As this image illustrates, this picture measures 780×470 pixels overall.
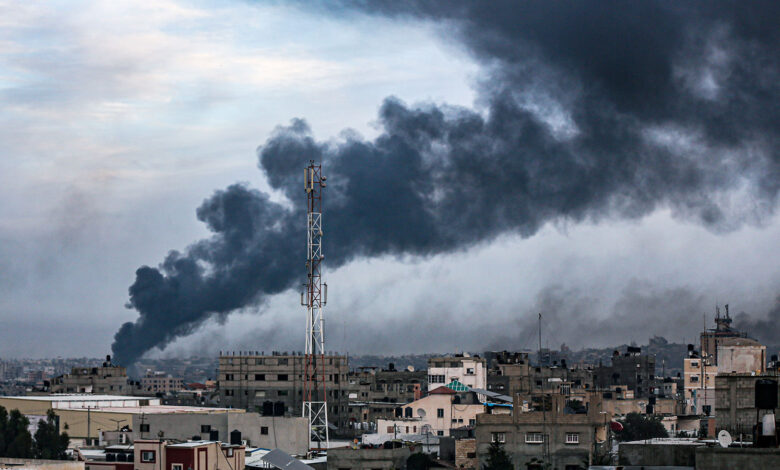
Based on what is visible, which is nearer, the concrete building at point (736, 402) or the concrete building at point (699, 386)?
the concrete building at point (736, 402)

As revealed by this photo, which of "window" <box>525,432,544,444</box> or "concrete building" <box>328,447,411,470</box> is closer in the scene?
"concrete building" <box>328,447,411,470</box>

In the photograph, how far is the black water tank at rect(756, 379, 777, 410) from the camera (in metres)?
36.1

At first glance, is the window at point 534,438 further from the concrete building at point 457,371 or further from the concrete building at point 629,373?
the concrete building at point 629,373

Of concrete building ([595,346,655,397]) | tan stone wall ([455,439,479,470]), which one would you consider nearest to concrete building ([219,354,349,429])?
concrete building ([595,346,655,397])

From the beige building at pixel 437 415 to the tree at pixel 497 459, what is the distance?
32.0 m

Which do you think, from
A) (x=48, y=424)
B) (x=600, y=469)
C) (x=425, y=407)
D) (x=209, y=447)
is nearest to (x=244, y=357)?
(x=425, y=407)

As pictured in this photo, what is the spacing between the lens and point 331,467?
3024 inches

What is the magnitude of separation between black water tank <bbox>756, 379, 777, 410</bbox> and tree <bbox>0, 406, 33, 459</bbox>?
62.7 m

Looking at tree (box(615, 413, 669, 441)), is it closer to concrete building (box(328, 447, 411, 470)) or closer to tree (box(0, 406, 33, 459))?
concrete building (box(328, 447, 411, 470))

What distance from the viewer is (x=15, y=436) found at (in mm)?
98125

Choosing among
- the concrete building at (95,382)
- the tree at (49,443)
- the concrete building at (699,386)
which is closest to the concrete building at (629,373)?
the concrete building at (699,386)

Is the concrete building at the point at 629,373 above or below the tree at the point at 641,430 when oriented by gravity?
above

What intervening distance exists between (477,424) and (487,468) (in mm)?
4896

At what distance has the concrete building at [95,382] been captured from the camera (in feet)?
587
